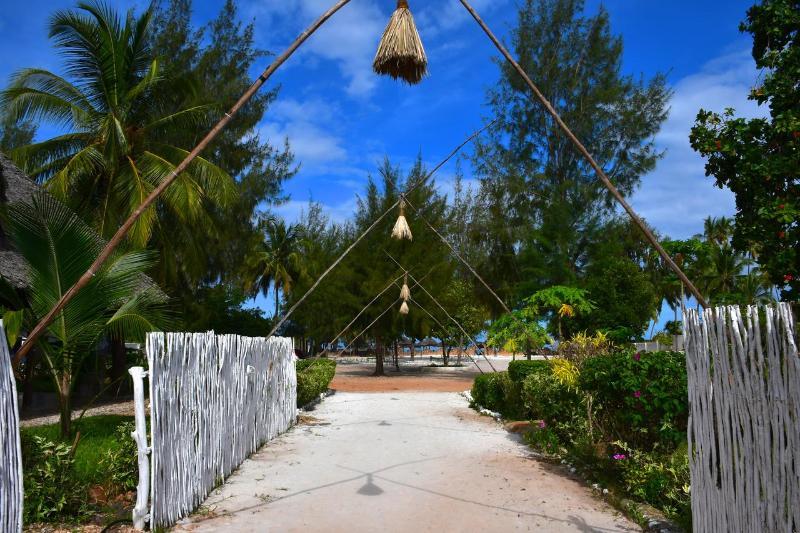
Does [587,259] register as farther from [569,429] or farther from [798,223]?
[569,429]

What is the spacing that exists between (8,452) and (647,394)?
19.2 ft

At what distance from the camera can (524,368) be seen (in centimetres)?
1359

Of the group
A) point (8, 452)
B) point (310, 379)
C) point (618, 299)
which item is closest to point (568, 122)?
point (618, 299)

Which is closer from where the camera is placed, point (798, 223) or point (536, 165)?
point (798, 223)

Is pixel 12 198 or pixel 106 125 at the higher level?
pixel 106 125

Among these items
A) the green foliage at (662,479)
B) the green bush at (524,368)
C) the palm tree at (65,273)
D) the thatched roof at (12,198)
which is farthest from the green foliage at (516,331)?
the palm tree at (65,273)

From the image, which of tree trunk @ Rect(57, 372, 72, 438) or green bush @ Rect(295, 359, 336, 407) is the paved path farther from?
green bush @ Rect(295, 359, 336, 407)

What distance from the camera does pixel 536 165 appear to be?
31.2 meters

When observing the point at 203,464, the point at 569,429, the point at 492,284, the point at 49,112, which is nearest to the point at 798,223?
the point at 569,429

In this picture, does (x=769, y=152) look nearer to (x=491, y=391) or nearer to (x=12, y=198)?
(x=491, y=391)

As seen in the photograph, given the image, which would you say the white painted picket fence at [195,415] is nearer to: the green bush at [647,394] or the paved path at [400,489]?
the paved path at [400,489]

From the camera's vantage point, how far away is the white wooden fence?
366 centimetres

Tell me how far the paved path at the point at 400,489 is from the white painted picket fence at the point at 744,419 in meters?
1.67

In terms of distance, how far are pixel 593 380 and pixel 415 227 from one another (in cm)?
2460
